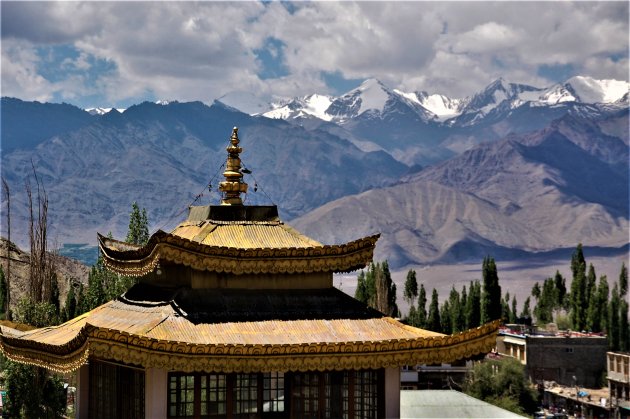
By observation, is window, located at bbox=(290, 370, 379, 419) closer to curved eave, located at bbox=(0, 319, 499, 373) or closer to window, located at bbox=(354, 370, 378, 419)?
window, located at bbox=(354, 370, 378, 419)

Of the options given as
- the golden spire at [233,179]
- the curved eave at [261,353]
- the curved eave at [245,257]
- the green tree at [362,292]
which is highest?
the golden spire at [233,179]

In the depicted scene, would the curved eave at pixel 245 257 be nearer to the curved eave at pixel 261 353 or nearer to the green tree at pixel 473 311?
the curved eave at pixel 261 353

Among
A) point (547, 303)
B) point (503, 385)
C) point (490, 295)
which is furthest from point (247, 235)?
point (547, 303)

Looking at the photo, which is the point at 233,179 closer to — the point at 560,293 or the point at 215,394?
the point at 215,394

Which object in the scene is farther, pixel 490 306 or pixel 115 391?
pixel 490 306

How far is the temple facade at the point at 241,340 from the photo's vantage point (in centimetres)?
1983

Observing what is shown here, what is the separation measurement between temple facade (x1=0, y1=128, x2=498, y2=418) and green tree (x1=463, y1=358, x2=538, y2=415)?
5509 centimetres

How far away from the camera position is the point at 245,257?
21281mm

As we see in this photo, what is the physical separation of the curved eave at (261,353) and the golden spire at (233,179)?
4912 millimetres

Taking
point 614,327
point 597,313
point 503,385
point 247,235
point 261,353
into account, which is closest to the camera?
point 261,353

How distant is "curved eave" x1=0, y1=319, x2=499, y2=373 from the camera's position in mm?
19000

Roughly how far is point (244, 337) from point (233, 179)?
189 inches

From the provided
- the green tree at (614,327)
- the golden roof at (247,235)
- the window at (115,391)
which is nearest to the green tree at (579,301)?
the green tree at (614,327)

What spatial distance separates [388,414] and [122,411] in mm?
5426
